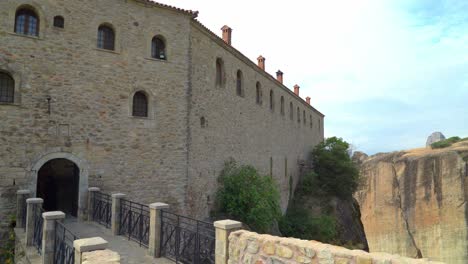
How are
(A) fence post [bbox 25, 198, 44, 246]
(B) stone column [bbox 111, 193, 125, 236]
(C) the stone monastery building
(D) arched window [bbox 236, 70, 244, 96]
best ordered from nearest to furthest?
(A) fence post [bbox 25, 198, 44, 246] < (B) stone column [bbox 111, 193, 125, 236] < (C) the stone monastery building < (D) arched window [bbox 236, 70, 244, 96]

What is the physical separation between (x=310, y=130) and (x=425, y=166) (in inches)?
474

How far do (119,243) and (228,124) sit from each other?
31.5ft

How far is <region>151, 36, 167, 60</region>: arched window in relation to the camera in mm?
12516

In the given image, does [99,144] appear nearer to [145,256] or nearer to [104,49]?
[104,49]

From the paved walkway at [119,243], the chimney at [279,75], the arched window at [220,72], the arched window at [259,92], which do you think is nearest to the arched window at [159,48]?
the arched window at [220,72]

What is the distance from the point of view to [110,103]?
1112 cm

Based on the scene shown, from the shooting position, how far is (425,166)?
2980cm

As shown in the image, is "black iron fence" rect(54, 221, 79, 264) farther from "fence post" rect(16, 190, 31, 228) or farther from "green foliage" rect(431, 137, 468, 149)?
"green foliage" rect(431, 137, 468, 149)

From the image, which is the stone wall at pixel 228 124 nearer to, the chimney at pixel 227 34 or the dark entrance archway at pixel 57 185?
the chimney at pixel 227 34

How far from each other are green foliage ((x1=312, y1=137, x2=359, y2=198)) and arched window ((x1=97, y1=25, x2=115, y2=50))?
71.8 feet

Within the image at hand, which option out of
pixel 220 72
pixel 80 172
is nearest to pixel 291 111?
pixel 220 72

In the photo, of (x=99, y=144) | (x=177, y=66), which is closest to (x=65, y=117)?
(x=99, y=144)

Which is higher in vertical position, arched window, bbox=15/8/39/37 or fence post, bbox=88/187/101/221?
arched window, bbox=15/8/39/37

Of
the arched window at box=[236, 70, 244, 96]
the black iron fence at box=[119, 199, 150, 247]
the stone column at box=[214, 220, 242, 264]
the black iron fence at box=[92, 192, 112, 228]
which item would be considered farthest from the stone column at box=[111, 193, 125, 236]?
the arched window at box=[236, 70, 244, 96]
